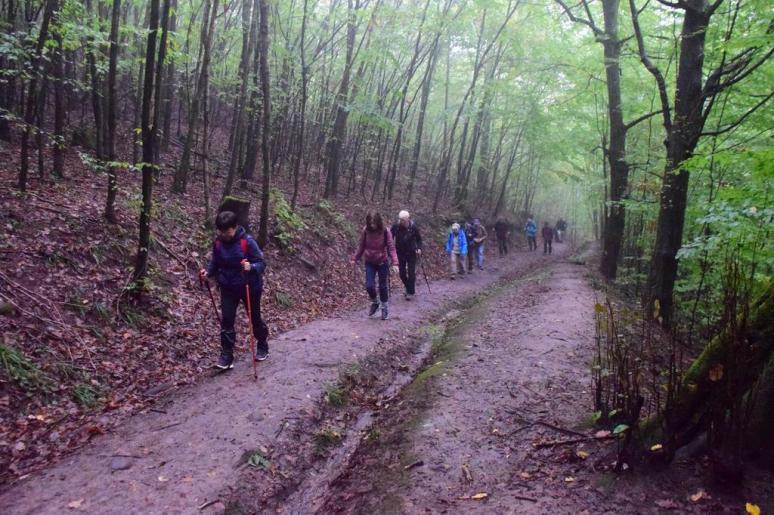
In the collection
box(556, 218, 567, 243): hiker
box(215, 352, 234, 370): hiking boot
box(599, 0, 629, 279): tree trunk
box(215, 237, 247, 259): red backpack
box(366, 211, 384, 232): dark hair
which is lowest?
box(215, 352, 234, 370): hiking boot

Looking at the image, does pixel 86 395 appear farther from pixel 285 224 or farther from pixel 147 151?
pixel 285 224

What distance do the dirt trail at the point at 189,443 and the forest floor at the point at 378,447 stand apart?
0.02 metres

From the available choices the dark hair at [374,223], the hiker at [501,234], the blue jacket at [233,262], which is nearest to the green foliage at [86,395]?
the blue jacket at [233,262]

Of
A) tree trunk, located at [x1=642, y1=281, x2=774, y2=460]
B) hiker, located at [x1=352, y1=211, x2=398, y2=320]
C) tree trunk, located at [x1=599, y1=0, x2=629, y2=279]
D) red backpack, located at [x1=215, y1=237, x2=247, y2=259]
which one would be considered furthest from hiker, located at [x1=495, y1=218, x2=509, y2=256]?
tree trunk, located at [x1=642, y1=281, x2=774, y2=460]

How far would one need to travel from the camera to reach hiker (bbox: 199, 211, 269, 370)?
19.9 ft

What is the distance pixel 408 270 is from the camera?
39.7ft

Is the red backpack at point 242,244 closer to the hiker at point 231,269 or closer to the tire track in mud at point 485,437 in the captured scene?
the hiker at point 231,269

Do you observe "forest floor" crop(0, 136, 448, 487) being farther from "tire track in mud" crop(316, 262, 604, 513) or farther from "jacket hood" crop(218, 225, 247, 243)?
"tire track in mud" crop(316, 262, 604, 513)

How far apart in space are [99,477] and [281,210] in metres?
9.33

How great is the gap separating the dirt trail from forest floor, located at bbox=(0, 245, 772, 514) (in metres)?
0.02

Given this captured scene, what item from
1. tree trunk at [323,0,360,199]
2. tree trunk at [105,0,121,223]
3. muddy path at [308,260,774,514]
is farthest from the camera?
tree trunk at [323,0,360,199]

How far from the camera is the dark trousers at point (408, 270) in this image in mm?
11847

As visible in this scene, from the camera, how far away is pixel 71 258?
7.29 meters

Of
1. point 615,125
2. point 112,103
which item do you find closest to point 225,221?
point 112,103
